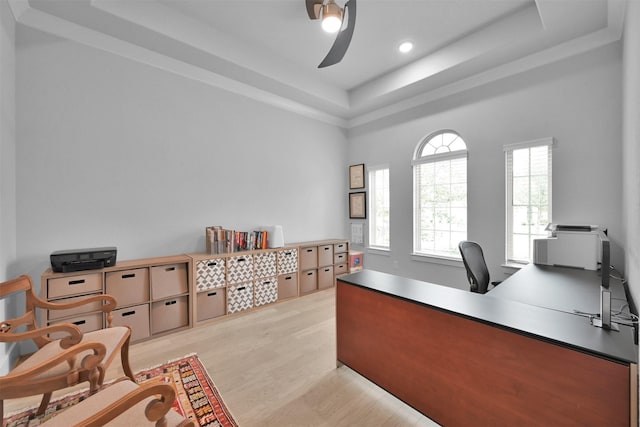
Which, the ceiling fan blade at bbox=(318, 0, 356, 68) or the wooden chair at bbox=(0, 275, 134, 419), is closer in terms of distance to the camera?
the wooden chair at bbox=(0, 275, 134, 419)

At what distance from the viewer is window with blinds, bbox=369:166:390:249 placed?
4945 mm

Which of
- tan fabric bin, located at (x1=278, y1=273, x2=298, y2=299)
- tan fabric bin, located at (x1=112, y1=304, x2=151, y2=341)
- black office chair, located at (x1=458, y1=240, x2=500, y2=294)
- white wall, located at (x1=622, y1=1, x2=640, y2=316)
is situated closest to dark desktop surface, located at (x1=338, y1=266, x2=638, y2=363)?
white wall, located at (x1=622, y1=1, x2=640, y2=316)

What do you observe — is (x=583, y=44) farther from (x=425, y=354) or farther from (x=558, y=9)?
(x=425, y=354)

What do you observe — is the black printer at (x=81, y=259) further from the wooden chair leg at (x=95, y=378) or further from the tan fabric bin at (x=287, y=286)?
the tan fabric bin at (x=287, y=286)

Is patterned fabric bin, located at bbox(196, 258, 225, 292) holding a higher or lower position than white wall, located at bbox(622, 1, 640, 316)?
lower

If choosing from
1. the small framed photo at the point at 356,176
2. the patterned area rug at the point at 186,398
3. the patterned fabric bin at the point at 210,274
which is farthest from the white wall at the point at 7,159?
the small framed photo at the point at 356,176

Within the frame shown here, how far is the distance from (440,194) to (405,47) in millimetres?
2136

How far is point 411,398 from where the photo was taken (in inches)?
64.0

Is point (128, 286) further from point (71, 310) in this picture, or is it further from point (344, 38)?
point (344, 38)

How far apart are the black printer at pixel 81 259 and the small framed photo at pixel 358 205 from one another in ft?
12.7

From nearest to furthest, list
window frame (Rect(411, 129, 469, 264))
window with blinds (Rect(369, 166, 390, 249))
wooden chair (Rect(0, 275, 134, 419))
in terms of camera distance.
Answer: wooden chair (Rect(0, 275, 134, 419)) < window frame (Rect(411, 129, 469, 264)) < window with blinds (Rect(369, 166, 390, 249))

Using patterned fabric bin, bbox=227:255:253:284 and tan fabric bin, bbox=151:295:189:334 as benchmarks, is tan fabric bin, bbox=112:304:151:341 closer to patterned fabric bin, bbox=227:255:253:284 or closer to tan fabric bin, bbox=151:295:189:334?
tan fabric bin, bbox=151:295:189:334

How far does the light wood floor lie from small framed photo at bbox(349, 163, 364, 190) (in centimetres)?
269

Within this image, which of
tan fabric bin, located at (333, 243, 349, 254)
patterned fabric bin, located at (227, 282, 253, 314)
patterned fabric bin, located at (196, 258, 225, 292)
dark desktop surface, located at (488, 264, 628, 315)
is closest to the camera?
dark desktop surface, located at (488, 264, 628, 315)
